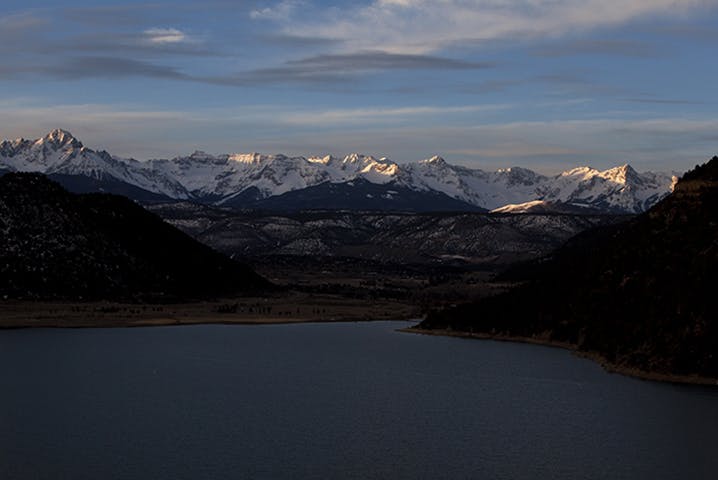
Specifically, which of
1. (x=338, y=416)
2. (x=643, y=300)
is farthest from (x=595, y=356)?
(x=338, y=416)

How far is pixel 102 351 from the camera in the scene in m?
146

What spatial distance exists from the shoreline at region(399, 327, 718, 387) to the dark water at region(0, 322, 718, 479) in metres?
2.45

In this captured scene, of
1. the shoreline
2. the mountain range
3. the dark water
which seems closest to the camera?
the dark water

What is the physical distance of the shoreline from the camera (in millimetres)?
116750

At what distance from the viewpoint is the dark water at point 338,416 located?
254 ft

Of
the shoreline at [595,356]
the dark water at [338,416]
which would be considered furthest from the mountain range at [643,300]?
the dark water at [338,416]

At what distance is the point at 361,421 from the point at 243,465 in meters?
18.9

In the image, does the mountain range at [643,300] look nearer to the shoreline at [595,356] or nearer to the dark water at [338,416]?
the shoreline at [595,356]

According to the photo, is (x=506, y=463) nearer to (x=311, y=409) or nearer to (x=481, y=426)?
(x=481, y=426)

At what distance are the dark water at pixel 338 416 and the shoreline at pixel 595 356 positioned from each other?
96.5 inches

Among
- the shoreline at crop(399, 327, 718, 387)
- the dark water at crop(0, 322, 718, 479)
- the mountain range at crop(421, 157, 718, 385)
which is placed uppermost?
the mountain range at crop(421, 157, 718, 385)

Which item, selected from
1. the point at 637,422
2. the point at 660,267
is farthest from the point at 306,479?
the point at 660,267

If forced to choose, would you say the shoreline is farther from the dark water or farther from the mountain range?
the dark water

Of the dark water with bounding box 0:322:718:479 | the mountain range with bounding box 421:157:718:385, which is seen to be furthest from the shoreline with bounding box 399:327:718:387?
the dark water with bounding box 0:322:718:479
